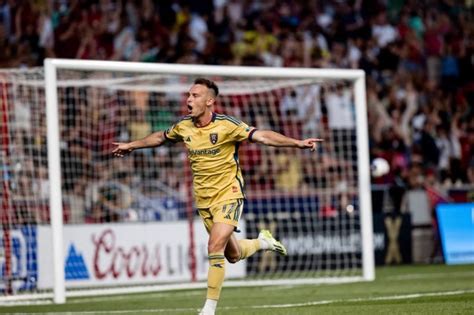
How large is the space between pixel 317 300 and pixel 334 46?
1277cm

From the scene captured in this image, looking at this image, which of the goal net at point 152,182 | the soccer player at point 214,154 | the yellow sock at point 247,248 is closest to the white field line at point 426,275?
the goal net at point 152,182

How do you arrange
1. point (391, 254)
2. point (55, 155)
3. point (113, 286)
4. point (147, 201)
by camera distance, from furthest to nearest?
point (391, 254)
point (147, 201)
point (113, 286)
point (55, 155)

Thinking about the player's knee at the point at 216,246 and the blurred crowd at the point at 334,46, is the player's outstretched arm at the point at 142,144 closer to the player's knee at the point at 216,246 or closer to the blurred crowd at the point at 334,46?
the player's knee at the point at 216,246

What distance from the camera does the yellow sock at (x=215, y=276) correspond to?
34.4 feet

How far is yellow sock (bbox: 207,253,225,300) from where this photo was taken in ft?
34.4

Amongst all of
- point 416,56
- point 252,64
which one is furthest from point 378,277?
point 416,56

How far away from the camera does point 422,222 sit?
22.2 meters

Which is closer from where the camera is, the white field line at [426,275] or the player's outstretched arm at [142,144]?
the player's outstretched arm at [142,144]

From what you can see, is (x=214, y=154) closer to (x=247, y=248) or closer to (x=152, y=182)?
(x=247, y=248)

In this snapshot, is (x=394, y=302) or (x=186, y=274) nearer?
(x=394, y=302)

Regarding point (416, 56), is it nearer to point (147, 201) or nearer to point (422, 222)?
point (422, 222)

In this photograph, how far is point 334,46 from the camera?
25.4 metres

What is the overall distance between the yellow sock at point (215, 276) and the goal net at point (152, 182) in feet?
14.3

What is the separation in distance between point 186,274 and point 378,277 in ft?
9.94
